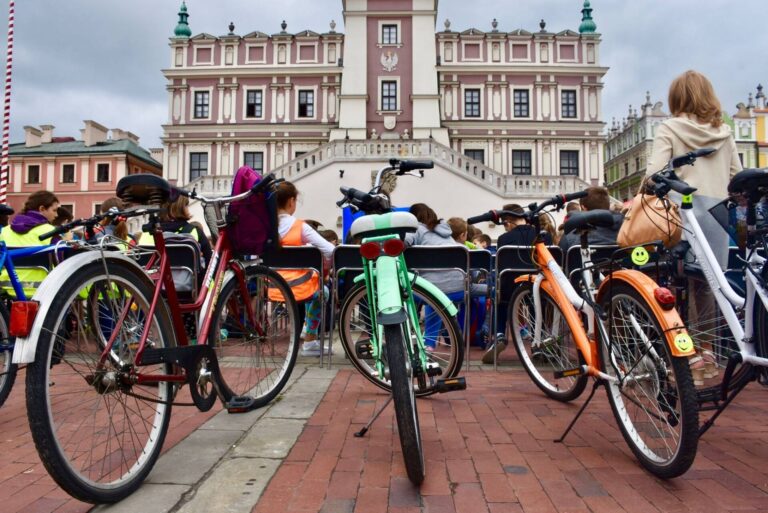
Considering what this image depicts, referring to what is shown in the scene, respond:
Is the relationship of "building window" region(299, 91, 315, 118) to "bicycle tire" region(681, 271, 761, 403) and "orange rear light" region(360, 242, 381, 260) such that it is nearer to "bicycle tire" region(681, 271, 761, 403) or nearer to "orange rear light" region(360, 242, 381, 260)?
"bicycle tire" region(681, 271, 761, 403)

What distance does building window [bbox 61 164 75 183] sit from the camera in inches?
1761

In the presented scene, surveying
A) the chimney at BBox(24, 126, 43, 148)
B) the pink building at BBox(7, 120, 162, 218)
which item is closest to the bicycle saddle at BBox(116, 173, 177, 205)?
the pink building at BBox(7, 120, 162, 218)

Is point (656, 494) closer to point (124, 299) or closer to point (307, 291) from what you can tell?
point (124, 299)

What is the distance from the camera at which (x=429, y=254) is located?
491 centimetres

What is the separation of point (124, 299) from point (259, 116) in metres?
35.9

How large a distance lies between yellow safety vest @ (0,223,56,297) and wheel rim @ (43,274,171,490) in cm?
192

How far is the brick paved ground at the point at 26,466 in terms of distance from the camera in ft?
6.94

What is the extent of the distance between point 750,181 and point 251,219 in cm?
246

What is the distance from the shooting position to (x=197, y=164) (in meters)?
35.8

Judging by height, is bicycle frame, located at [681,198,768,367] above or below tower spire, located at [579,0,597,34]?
below

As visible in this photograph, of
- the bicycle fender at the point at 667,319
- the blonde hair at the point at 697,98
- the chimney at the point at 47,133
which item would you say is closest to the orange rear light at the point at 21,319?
the bicycle fender at the point at 667,319

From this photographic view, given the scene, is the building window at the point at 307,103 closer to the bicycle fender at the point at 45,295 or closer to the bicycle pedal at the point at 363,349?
the bicycle pedal at the point at 363,349

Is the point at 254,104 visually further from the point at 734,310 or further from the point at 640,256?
the point at 734,310

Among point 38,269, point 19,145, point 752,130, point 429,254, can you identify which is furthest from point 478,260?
point 752,130
